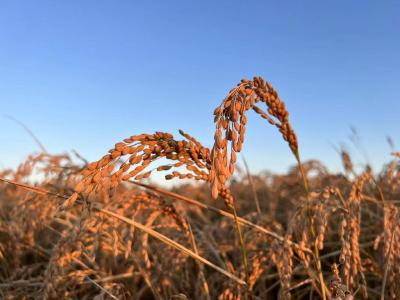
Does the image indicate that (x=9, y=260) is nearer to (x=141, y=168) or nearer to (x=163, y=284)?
(x=163, y=284)

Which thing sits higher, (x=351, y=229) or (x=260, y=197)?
(x=260, y=197)

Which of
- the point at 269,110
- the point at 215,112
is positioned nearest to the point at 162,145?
the point at 215,112

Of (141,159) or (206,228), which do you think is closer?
(141,159)

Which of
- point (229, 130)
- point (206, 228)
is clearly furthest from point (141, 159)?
point (206, 228)

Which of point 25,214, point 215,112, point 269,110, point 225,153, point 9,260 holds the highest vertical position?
point 269,110

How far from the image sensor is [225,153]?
3.40 feet

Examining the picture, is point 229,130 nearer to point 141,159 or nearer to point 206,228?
point 141,159

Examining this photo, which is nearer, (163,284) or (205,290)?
(205,290)

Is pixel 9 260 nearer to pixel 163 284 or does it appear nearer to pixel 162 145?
pixel 163 284

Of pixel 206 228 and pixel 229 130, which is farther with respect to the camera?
pixel 206 228

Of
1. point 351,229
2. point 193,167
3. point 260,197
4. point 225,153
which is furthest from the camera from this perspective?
point 260,197

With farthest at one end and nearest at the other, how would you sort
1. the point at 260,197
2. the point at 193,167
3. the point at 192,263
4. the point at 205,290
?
the point at 260,197
the point at 192,263
the point at 205,290
the point at 193,167

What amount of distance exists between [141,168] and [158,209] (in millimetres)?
801

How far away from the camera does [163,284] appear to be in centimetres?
224
